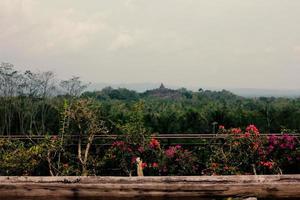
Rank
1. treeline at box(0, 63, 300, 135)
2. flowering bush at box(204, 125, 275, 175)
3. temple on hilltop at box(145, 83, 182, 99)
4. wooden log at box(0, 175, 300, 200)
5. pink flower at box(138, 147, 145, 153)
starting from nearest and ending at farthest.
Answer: wooden log at box(0, 175, 300, 200) → flowering bush at box(204, 125, 275, 175) → pink flower at box(138, 147, 145, 153) → treeline at box(0, 63, 300, 135) → temple on hilltop at box(145, 83, 182, 99)

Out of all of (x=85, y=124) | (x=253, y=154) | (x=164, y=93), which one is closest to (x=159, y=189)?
(x=253, y=154)

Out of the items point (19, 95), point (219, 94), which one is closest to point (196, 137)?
point (19, 95)

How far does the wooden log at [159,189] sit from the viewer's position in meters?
1.89

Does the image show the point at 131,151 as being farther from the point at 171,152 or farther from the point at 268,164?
the point at 268,164

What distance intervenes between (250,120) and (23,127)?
7.75 metres

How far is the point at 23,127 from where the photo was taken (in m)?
14.8

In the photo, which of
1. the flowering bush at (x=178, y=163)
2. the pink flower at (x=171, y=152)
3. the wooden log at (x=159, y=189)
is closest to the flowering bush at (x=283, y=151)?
the flowering bush at (x=178, y=163)

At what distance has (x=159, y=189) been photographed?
6.23 feet

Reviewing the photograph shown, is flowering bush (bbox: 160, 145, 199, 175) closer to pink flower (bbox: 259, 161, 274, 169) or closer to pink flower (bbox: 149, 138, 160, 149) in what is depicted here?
pink flower (bbox: 149, 138, 160, 149)

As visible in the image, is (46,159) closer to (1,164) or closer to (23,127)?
(1,164)

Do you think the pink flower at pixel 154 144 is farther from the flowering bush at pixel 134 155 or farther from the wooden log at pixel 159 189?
the wooden log at pixel 159 189

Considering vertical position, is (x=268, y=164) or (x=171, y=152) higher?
(x=171, y=152)

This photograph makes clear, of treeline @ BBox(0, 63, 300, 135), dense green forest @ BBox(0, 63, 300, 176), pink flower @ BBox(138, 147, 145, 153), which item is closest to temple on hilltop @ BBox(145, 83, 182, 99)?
treeline @ BBox(0, 63, 300, 135)

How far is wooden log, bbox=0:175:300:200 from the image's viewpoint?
189 centimetres
